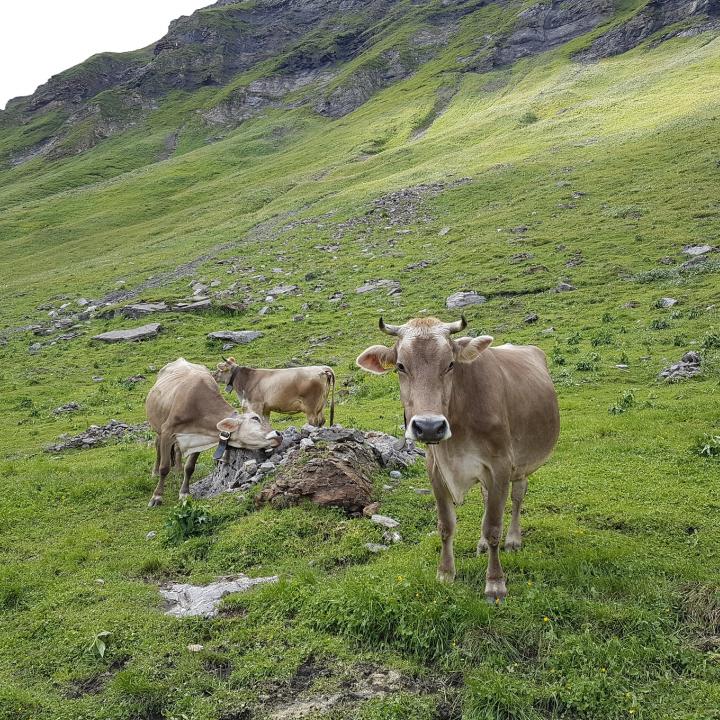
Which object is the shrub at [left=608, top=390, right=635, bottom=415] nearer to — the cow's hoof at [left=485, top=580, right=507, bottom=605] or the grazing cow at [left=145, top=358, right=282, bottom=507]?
the grazing cow at [left=145, top=358, right=282, bottom=507]

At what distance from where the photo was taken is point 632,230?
116ft

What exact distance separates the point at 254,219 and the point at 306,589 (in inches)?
2434

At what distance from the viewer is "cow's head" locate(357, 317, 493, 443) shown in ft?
20.7

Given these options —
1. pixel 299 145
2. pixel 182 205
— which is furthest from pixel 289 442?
pixel 299 145

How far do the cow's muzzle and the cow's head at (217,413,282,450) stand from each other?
23.3 ft

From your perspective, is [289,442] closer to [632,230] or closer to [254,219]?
[632,230]

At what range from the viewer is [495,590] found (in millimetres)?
7102

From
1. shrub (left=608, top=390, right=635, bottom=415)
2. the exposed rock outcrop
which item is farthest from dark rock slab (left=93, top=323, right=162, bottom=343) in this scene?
the exposed rock outcrop

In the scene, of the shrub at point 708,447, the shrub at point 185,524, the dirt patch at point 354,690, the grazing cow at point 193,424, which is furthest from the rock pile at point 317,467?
the shrub at point 708,447

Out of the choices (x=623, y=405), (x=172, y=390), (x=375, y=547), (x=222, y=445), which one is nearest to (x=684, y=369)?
(x=623, y=405)

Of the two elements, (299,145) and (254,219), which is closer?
(254,219)

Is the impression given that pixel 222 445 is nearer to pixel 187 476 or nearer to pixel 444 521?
pixel 187 476

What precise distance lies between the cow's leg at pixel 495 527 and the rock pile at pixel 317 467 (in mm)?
3574

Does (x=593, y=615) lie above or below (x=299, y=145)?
below
